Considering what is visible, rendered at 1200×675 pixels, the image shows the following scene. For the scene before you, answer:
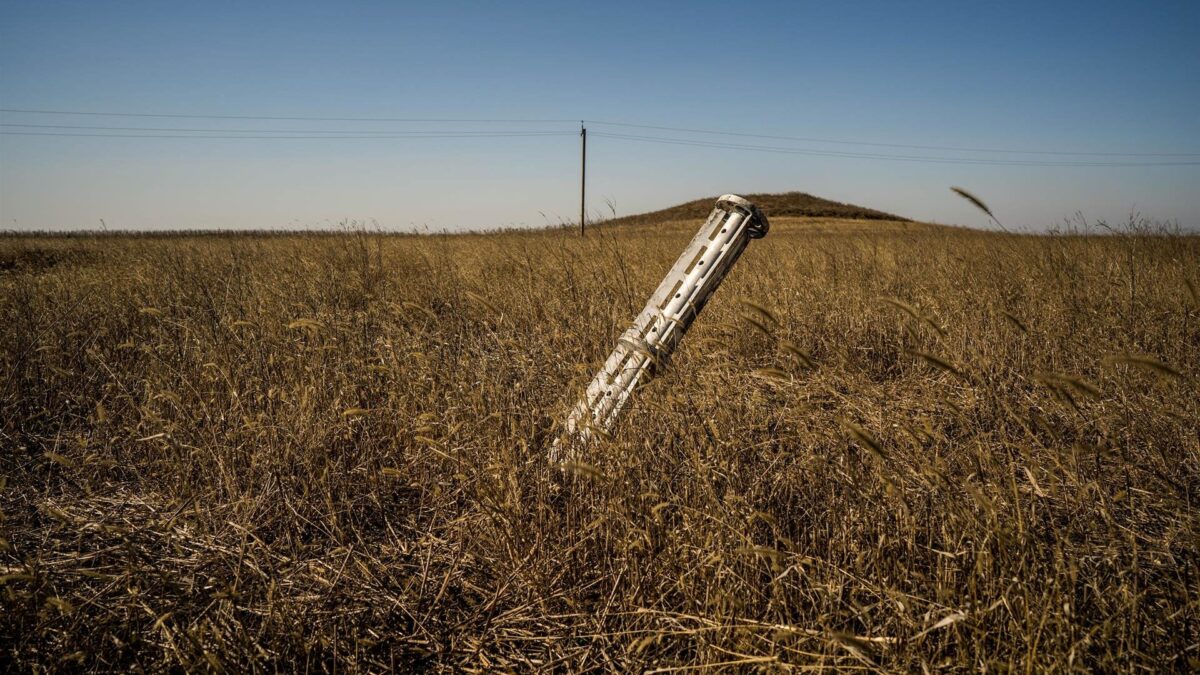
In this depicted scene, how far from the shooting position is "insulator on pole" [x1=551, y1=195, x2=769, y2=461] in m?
1.80

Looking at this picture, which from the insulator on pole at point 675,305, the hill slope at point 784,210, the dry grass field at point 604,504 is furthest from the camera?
the hill slope at point 784,210

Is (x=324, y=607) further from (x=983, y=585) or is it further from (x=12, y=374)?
(x=12, y=374)

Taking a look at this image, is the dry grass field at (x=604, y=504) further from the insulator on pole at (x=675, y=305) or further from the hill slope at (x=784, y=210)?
the hill slope at (x=784, y=210)

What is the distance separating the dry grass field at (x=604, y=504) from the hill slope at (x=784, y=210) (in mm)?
25291

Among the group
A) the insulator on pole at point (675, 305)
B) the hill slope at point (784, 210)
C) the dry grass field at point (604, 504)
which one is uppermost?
the hill slope at point (784, 210)

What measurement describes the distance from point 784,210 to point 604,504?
101 feet

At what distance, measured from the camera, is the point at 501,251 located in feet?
23.1

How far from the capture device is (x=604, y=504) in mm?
1445

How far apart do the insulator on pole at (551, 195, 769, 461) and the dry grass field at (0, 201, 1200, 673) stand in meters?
0.09

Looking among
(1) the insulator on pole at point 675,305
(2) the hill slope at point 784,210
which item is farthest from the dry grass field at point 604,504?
(2) the hill slope at point 784,210

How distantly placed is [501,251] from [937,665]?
6610 millimetres

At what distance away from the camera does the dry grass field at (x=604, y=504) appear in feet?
3.59

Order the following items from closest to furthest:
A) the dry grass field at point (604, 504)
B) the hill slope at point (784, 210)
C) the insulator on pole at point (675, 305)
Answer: the dry grass field at point (604, 504)
the insulator on pole at point (675, 305)
the hill slope at point (784, 210)

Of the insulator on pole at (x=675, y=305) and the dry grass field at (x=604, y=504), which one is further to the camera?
the insulator on pole at (x=675, y=305)
